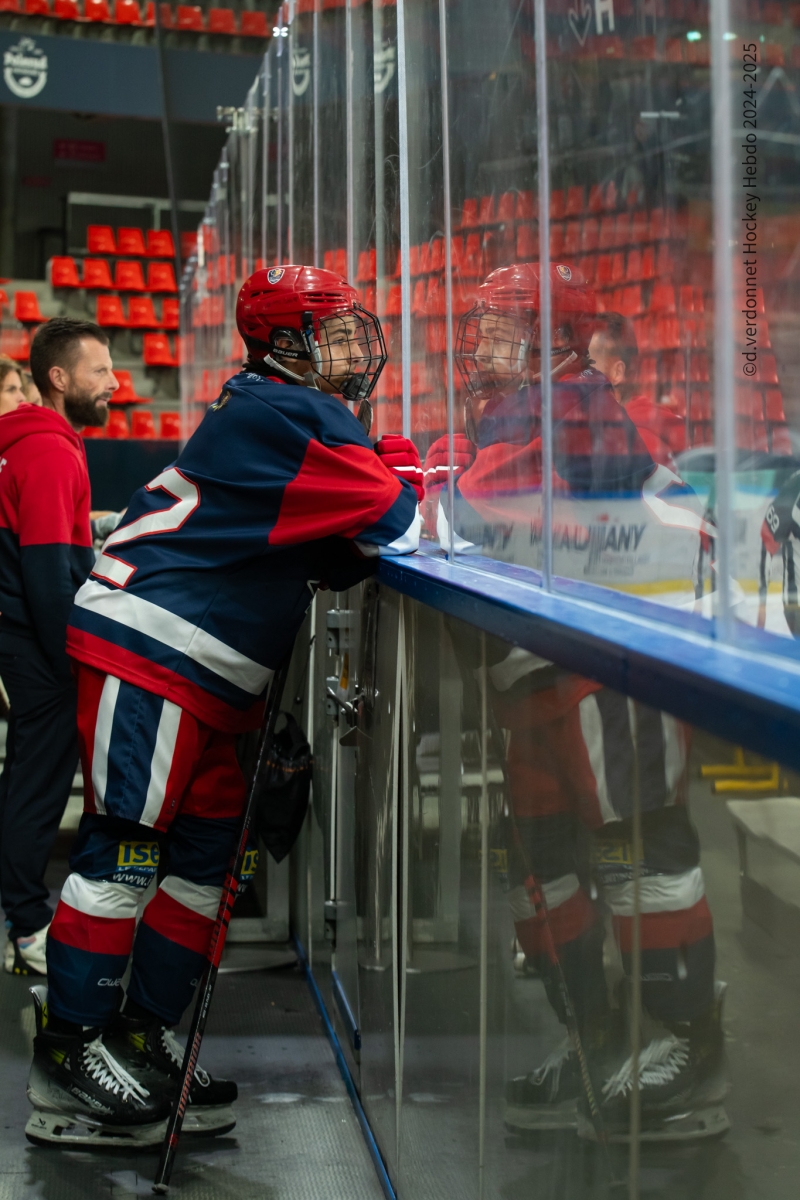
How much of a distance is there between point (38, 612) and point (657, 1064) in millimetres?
2082

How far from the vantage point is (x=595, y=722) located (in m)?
1.00

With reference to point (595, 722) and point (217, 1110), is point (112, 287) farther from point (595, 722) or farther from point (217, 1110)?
point (595, 722)

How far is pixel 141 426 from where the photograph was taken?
11117mm

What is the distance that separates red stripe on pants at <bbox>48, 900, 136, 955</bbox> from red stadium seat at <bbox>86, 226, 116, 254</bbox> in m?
11.0

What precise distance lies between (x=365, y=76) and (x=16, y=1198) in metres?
1.95

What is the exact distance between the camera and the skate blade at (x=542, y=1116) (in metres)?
1.08

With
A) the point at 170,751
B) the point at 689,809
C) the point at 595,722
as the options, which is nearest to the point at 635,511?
the point at 595,722

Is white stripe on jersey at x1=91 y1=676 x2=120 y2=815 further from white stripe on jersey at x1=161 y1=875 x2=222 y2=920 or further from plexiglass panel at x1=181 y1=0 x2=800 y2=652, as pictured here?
plexiglass panel at x1=181 y1=0 x2=800 y2=652

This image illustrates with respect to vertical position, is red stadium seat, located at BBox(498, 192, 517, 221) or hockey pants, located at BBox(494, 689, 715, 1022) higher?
red stadium seat, located at BBox(498, 192, 517, 221)

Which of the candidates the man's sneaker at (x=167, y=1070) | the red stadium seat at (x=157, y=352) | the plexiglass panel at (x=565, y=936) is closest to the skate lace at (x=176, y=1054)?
the man's sneaker at (x=167, y=1070)

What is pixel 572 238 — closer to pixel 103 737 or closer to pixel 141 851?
pixel 103 737

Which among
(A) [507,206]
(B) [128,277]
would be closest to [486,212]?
(A) [507,206]

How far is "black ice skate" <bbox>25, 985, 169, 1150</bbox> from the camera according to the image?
2076 millimetres

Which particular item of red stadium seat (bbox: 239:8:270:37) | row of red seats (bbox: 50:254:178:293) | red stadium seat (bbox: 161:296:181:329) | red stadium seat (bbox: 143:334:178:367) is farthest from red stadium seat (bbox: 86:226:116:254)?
red stadium seat (bbox: 239:8:270:37)
